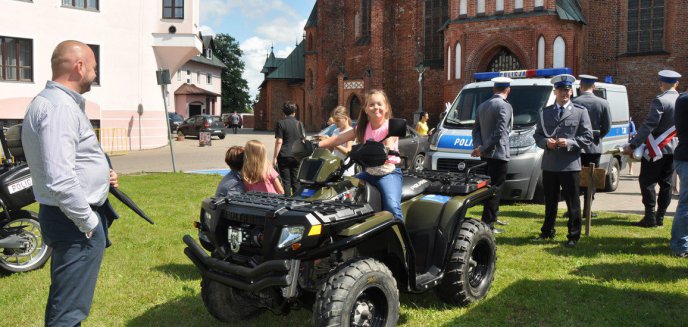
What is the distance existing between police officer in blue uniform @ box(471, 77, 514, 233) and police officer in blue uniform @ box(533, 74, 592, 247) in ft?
1.46

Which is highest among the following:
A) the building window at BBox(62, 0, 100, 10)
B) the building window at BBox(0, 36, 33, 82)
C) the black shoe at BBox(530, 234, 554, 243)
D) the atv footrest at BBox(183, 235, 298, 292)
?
the building window at BBox(62, 0, 100, 10)

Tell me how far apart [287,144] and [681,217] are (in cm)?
556

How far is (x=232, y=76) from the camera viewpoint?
290 feet

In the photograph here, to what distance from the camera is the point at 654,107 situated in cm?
726

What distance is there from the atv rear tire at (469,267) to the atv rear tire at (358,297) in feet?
2.91

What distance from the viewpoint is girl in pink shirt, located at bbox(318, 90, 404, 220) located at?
13.5 ft

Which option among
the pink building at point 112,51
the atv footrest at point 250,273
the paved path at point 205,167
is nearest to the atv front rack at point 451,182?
the atv footrest at point 250,273

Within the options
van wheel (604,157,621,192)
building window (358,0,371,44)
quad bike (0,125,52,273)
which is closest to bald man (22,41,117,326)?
quad bike (0,125,52,273)

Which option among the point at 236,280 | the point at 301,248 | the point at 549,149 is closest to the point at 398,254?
the point at 301,248

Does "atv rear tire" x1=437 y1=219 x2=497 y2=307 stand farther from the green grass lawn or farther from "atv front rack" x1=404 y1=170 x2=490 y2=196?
"atv front rack" x1=404 y1=170 x2=490 y2=196

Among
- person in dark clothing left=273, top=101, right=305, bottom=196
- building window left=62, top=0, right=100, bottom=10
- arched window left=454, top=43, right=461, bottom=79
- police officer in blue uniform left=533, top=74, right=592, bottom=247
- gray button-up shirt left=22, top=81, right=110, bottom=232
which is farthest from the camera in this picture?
arched window left=454, top=43, right=461, bottom=79

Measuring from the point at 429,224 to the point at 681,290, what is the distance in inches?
98.2

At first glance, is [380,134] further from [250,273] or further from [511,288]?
[511,288]

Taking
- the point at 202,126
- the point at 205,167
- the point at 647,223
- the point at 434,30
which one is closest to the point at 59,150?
the point at 647,223
